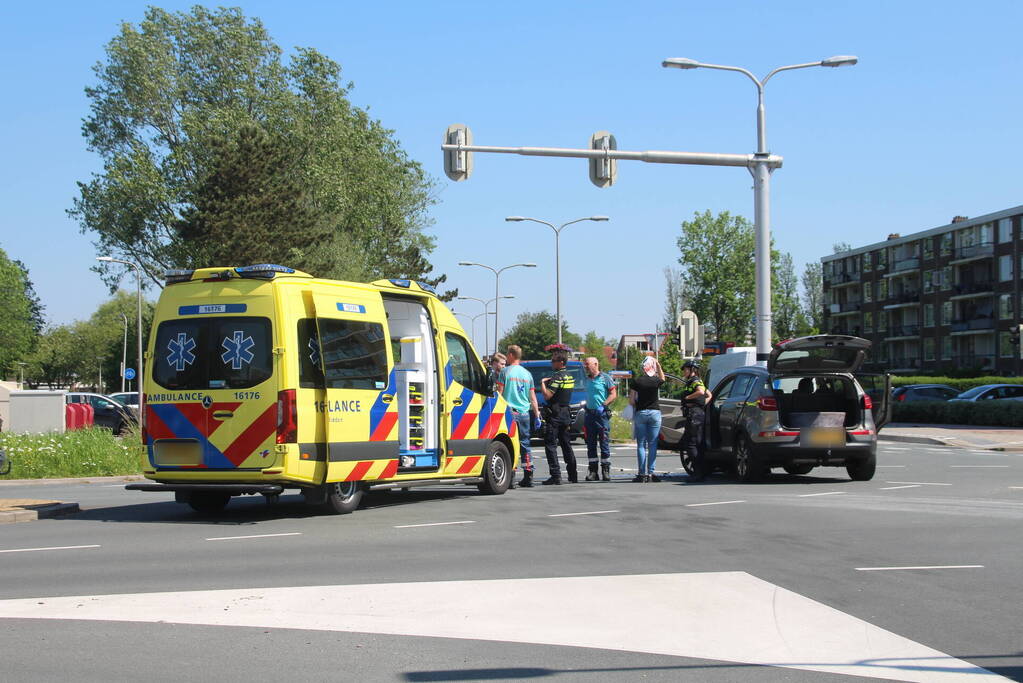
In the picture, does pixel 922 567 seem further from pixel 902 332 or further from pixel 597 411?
pixel 902 332

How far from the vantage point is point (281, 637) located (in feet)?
20.8

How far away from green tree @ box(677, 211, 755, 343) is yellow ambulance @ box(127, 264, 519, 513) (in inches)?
3254

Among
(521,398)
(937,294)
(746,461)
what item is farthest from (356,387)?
(937,294)

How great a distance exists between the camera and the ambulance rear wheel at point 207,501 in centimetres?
1255

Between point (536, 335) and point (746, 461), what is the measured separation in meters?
85.8

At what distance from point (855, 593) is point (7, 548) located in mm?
7091

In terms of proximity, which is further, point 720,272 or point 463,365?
point 720,272

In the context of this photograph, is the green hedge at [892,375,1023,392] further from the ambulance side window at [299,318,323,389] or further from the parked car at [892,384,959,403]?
the ambulance side window at [299,318,323,389]

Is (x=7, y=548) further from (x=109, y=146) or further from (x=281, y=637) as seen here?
(x=109, y=146)

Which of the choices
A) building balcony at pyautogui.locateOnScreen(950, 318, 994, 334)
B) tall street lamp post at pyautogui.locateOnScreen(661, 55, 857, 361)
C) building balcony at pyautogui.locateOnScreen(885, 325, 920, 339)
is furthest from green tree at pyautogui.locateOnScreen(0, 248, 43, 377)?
tall street lamp post at pyautogui.locateOnScreen(661, 55, 857, 361)

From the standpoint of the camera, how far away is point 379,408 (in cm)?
1244

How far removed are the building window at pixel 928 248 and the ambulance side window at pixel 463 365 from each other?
84863 mm

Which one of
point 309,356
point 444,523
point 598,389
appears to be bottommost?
point 444,523

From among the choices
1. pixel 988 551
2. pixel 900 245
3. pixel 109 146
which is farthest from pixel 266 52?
pixel 900 245
